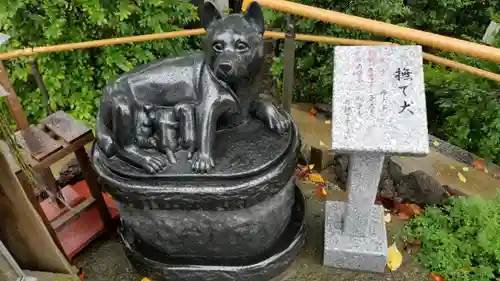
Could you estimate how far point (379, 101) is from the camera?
10.2 ft

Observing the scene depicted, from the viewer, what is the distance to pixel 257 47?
10.2 ft

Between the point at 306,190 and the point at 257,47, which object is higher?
the point at 257,47

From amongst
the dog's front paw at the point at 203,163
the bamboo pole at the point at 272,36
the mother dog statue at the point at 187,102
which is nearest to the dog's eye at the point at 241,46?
the mother dog statue at the point at 187,102

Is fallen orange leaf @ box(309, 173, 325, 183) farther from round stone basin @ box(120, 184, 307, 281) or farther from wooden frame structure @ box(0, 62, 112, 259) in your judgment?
wooden frame structure @ box(0, 62, 112, 259)

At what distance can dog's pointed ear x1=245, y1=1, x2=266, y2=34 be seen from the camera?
3049 millimetres

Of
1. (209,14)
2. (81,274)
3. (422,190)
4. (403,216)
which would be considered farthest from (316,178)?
(81,274)

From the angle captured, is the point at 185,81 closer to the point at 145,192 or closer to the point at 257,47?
the point at 257,47

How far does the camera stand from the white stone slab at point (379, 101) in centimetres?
296

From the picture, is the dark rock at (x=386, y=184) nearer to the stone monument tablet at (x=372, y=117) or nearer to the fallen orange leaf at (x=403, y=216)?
the fallen orange leaf at (x=403, y=216)

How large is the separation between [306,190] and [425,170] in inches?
47.1

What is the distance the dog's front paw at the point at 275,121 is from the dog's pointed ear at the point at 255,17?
0.71 m

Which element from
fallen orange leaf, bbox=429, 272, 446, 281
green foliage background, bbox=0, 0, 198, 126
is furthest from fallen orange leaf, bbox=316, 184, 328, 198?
green foliage background, bbox=0, 0, 198, 126

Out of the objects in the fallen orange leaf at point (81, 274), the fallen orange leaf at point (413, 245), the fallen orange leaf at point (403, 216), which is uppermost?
the fallen orange leaf at point (81, 274)

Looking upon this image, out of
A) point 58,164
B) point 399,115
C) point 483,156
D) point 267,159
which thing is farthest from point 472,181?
point 58,164
